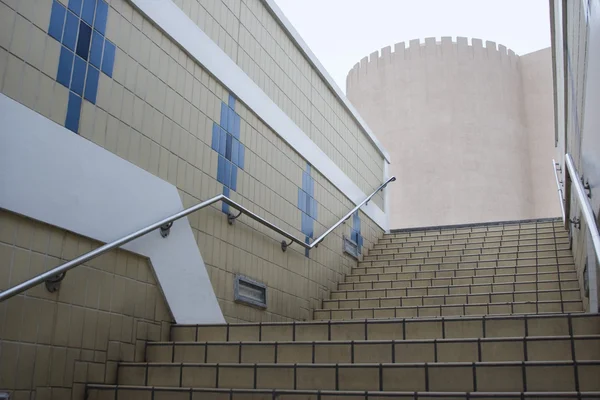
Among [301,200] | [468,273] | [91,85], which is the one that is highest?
[301,200]

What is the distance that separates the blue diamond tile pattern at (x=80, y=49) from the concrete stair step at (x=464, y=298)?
368cm

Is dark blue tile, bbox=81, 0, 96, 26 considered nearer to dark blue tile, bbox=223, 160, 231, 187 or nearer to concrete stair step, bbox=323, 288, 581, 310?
dark blue tile, bbox=223, 160, 231, 187

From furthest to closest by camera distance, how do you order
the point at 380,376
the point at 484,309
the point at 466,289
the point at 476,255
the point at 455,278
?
the point at 476,255 < the point at 455,278 < the point at 466,289 < the point at 484,309 < the point at 380,376

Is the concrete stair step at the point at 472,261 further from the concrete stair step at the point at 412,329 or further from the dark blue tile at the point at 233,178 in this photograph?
the concrete stair step at the point at 412,329

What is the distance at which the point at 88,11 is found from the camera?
14.7 feet

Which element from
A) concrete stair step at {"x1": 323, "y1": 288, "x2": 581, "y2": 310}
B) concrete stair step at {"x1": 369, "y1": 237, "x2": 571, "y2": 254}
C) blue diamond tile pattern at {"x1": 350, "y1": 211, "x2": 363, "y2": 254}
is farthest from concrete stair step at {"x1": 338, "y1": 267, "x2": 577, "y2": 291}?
blue diamond tile pattern at {"x1": 350, "y1": 211, "x2": 363, "y2": 254}

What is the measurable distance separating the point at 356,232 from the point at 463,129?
29.6 ft

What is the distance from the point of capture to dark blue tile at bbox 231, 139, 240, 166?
20.0 feet

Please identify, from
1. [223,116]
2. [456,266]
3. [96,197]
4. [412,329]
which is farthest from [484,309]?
[96,197]

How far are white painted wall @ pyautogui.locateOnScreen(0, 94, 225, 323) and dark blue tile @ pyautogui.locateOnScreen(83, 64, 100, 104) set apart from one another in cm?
32

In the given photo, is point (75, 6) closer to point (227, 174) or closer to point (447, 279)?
point (227, 174)

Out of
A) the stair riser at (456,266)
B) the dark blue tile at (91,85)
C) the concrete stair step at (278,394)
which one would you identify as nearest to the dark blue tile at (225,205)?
the dark blue tile at (91,85)

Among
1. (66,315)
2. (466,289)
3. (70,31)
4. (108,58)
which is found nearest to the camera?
(66,315)

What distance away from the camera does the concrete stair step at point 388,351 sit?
12.2 ft
